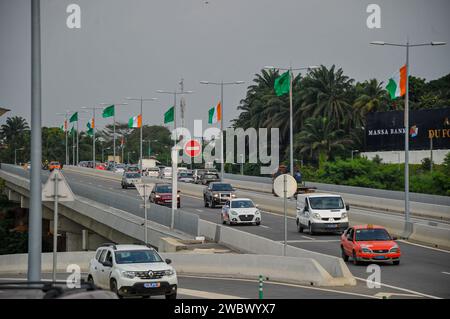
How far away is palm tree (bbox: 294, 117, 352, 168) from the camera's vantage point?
106 meters

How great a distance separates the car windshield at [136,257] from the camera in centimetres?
2289

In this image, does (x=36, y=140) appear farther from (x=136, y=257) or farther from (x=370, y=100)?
(x=370, y=100)

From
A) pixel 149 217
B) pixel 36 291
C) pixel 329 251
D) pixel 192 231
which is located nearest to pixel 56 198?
pixel 36 291

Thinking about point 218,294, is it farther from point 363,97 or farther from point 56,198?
point 363,97

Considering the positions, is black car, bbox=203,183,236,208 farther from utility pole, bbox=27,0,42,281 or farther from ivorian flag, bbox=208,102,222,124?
utility pole, bbox=27,0,42,281

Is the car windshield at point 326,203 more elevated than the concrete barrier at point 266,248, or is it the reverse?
the car windshield at point 326,203

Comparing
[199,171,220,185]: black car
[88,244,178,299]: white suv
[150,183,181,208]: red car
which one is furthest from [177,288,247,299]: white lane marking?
[199,171,220,185]: black car

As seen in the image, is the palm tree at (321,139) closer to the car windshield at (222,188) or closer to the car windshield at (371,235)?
the car windshield at (222,188)

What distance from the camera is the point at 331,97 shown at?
109812 millimetres

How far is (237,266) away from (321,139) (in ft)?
256

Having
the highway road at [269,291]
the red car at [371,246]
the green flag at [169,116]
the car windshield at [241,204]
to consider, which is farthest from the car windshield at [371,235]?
Answer: the green flag at [169,116]

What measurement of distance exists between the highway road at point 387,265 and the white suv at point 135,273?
224 inches

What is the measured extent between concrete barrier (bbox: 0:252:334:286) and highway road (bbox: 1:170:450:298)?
1530 mm
